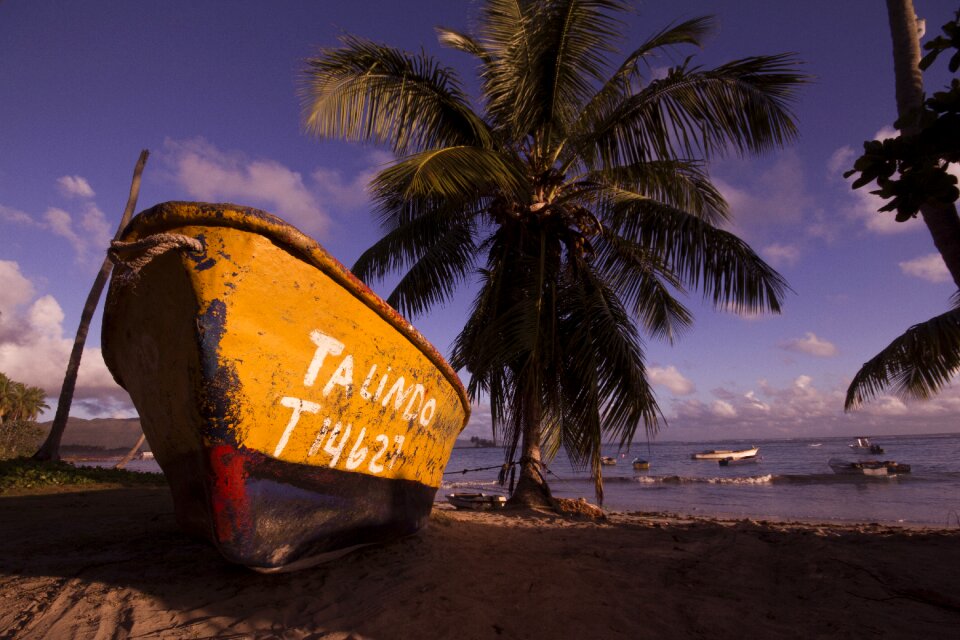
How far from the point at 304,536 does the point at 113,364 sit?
7.40ft

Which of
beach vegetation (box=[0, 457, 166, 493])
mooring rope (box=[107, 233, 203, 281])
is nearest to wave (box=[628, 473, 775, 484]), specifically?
beach vegetation (box=[0, 457, 166, 493])

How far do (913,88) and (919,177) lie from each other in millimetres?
4691

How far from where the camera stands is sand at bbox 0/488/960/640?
2.39 metres

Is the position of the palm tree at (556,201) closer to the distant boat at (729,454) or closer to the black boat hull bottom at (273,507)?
the black boat hull bottom at (273,507)

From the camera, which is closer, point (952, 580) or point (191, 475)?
point (191, 475)

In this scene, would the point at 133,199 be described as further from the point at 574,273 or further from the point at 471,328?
the point at 574,273

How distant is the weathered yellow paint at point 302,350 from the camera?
93.1 inches

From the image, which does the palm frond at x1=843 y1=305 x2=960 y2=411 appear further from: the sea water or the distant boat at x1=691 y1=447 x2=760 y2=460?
the distant boat at x1=691 y1=447 x2=760 y2=460

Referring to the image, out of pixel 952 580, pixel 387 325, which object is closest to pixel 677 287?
pixel 952 580

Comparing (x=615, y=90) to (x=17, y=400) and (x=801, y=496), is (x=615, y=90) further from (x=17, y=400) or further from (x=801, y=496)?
(x=17, y=400)

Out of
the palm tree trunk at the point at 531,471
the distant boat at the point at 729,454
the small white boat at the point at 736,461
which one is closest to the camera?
the palm tree trunk at the point at 531,471

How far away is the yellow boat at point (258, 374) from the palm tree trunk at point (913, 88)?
5719 millimetres

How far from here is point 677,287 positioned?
8.45m

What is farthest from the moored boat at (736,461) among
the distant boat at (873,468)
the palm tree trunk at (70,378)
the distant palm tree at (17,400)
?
the distant palm tree at (17,400)
